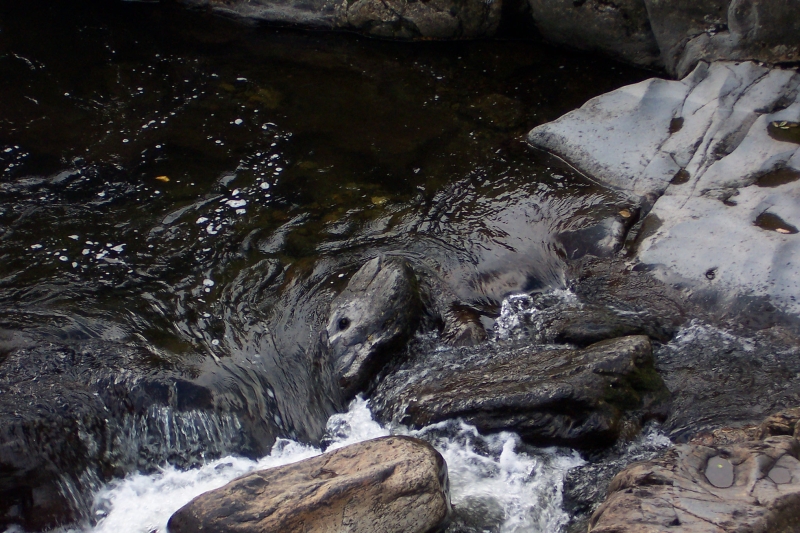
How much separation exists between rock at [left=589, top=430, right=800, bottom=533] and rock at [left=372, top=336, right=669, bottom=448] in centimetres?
66

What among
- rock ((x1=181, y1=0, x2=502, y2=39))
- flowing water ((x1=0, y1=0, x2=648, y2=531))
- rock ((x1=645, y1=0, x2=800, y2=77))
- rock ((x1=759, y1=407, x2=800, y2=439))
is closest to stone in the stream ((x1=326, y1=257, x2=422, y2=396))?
flowing water ((x1=0, y1=0, x2=648, y2=531))

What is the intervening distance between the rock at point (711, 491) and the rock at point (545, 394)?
0.66 m

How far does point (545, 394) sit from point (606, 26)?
5.80m

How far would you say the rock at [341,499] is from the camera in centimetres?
373

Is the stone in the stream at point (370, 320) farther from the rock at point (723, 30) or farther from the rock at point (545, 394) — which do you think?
the rock at point (723, 30)

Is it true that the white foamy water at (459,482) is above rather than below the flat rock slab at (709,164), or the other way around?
below

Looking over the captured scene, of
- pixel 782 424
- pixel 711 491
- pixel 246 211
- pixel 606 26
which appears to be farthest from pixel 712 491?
pixel 606 26

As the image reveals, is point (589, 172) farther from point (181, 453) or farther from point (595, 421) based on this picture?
point (181, 453)

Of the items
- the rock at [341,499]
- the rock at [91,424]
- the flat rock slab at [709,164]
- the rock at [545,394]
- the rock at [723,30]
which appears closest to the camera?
the rock at [341,499]

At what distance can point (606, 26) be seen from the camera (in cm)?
848

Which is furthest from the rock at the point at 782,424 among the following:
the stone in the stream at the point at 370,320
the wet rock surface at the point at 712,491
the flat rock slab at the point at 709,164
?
the stone in the stream at the point at 370,320

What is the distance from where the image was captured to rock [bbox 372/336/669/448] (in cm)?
437

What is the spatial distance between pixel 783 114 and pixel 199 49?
23.4 ft

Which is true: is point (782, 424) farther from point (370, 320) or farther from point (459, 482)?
point (370, 320)
